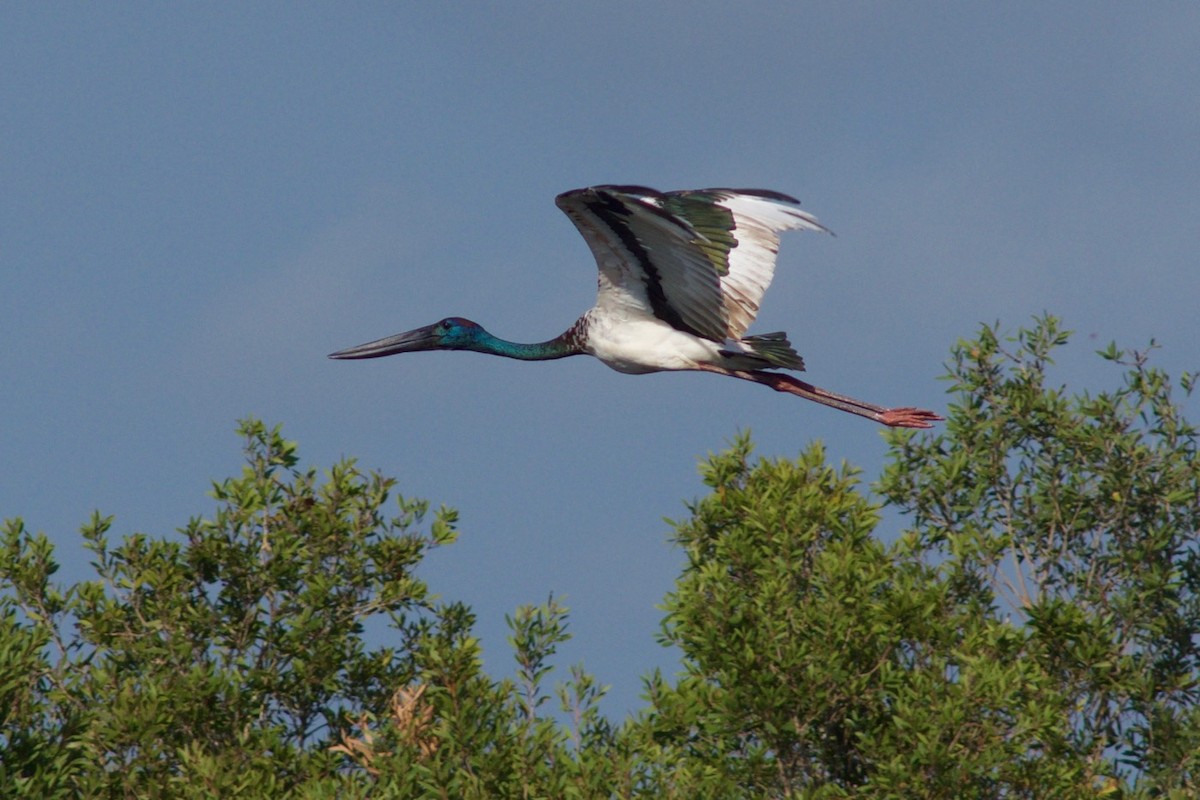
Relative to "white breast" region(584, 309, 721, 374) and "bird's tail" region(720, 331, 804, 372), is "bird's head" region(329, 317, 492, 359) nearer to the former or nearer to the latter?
"white breast" region(584, 309, 721, 374)

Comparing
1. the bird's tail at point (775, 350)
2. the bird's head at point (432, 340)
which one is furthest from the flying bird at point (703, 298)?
the bird's head at point (432, 340)

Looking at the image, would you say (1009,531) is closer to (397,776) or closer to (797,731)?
(797,731)

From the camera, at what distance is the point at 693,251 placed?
1252 centimetres

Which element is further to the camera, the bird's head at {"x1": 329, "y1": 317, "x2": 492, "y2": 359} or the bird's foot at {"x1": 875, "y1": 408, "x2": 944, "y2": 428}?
the bird's head at {"x1": 329, "y1": 317, "x2": 492, "y2": 359}

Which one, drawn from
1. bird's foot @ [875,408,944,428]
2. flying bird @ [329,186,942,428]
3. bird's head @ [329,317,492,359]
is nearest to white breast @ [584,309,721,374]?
flying bird @ [329,186,942,428]

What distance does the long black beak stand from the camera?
53.0ft

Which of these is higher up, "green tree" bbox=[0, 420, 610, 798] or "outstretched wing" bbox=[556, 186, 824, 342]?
"outstretched wing" bbox=[556, 186, 824, 342]

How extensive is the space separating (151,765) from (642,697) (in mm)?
3142

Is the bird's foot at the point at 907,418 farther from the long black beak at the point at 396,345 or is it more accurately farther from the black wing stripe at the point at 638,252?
the long black beak at the point at 396,345

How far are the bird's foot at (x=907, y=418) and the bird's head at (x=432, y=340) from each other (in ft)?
11.6

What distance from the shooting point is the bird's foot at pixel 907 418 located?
1411 centimetres

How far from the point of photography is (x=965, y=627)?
483 inches

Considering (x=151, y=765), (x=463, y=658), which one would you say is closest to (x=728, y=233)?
(x=463, y=658)

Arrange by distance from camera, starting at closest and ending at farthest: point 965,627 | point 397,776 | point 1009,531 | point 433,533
Result: point 397,776, point 965,627, point 433,533, point 1009,531
